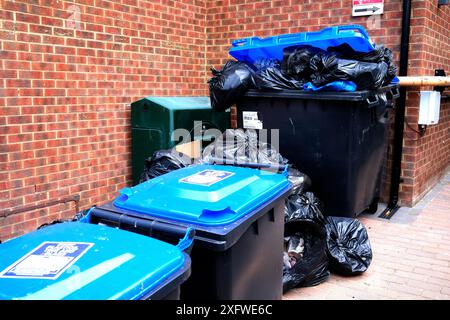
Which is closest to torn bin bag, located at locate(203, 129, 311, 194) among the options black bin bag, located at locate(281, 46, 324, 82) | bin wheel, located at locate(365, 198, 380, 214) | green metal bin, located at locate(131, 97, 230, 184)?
green metal bin, located at locate(131, 97, 230, 184)

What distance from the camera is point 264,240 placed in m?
2.18

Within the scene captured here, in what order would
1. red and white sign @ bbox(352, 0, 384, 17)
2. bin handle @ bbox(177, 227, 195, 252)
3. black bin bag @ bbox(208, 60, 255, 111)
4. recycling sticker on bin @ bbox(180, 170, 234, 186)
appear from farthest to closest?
red and white sign @ bbox(352, 0, 384, 17) → black bin bag @ bbox(208, 60, 255, 111) → recycling sticker on bin @ bbox(180, 170, 234, 186) → bin handle @ bbox(177, 227, 195, 252)

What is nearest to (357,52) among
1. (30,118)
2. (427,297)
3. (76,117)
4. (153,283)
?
(427,297)

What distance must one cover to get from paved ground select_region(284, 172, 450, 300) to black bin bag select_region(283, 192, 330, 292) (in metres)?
0.09

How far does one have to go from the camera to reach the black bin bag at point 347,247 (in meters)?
3.14

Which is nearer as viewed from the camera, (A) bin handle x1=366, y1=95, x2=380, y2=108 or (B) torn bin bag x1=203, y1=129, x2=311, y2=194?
(B) torn bin bag x1=203, y1=129, x2=311, y2=194

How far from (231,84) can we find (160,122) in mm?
808

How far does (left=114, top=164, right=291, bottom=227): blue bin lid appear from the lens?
1867 mm

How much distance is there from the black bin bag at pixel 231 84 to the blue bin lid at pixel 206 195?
185cm

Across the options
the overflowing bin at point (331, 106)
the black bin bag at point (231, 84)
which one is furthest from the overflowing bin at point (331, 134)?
the black bin bag at point (231, 84)

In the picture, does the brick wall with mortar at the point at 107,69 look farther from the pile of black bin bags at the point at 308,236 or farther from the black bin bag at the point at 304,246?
the black bin bag at the point at 304,246

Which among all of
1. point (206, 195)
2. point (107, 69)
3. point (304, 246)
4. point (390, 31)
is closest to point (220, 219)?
point (206, 195)

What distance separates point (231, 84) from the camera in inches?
162

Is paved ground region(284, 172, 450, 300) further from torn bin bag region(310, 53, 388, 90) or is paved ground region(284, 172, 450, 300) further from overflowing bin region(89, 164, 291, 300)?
torn bin bag region(310, 53, 388, 90)
